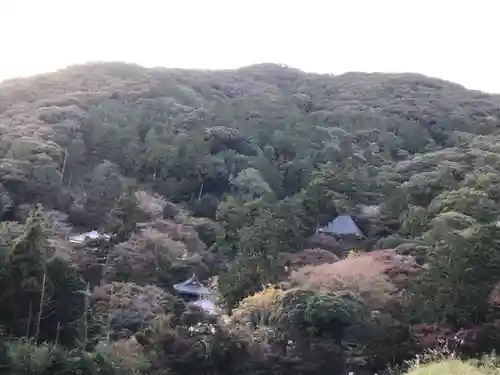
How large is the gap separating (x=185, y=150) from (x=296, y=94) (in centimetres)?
1871

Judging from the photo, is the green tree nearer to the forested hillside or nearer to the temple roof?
the forested hillside

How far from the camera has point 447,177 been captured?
83.9ft

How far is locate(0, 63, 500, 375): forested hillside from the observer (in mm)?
10898

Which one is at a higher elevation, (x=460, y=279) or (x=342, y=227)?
(x=460, y=279)

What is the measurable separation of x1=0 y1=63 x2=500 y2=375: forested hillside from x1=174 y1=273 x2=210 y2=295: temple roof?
0.91 feet

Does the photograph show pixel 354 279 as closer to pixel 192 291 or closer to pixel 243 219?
pixel 192 291

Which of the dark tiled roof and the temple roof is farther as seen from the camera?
the dark tiled roof

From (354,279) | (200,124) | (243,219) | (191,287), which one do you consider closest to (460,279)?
(354,279)

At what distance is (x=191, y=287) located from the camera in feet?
61.1

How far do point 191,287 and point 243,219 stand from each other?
380cm

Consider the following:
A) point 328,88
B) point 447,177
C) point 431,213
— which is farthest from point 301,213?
point 328,88

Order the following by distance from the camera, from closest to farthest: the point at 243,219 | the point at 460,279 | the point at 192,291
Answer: the point at 460,279 < the point at 192,291 < the point at 243,219

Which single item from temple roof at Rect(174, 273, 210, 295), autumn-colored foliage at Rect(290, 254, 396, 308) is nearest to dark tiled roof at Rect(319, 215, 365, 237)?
temple roof at Rect(174, 273, 210, 295)

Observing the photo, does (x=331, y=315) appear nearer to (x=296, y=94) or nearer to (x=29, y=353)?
(x=29, y=353)
